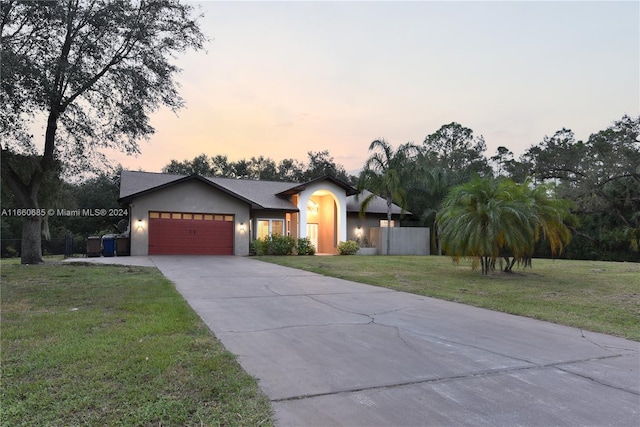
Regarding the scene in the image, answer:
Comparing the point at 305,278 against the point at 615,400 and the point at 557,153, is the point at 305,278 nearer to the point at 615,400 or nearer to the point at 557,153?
the point at 615,400

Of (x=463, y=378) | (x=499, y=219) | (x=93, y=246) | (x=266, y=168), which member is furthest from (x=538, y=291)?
(x=266, y=168)

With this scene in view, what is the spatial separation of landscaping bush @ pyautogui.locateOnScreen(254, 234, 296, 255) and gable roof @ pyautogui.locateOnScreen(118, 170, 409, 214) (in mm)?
1830

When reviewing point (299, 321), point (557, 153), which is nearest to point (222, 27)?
point (299, 321)

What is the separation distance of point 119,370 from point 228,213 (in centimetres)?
1931

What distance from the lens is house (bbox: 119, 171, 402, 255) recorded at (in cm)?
2131

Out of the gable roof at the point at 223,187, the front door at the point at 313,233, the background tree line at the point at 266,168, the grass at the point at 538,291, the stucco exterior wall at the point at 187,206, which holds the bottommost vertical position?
the grass at the point at 538,291

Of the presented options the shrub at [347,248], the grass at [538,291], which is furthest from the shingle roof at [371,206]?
the grass at [538,291]

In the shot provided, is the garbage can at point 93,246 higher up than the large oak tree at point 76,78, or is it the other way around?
the large oak tree at point 76,78

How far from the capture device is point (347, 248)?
2447 cm

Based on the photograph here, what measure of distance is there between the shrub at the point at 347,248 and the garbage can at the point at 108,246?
1188 centimetres

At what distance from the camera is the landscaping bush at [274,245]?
2270cm

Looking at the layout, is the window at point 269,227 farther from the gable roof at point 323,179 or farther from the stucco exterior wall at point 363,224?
the stucco exterior wall at point 363,224

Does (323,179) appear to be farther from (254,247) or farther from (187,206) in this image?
(187,206)

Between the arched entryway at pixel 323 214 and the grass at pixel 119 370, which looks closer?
the grass at pixel 119 370
